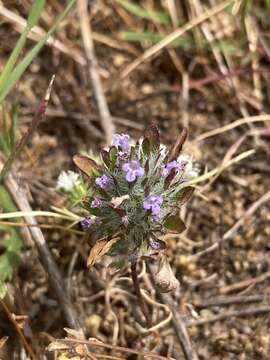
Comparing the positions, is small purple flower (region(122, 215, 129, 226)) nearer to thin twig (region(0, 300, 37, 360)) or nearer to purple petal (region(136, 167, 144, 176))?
purple petal (region(136, 167, 144, 176))

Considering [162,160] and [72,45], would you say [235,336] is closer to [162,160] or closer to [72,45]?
[162,160]

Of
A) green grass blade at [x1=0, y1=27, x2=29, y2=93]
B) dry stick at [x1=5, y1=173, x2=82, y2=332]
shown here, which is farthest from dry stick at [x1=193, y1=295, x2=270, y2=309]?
green grass blade at [x1=0, y1=27, x2=29, y2=93]

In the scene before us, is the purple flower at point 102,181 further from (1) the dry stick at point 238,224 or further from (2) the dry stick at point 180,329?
(1) the dry stick at point 238,224

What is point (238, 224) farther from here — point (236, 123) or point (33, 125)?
point (33, 125)

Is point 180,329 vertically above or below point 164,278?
below

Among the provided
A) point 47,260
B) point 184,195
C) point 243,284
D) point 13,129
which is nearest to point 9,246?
point 47,260

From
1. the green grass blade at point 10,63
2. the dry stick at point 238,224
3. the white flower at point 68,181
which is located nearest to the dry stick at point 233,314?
the dry stick at point 238,224

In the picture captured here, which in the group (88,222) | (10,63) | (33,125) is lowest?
(88,222)

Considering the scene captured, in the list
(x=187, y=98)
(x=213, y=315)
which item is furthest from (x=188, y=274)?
(x=187, y=98)
